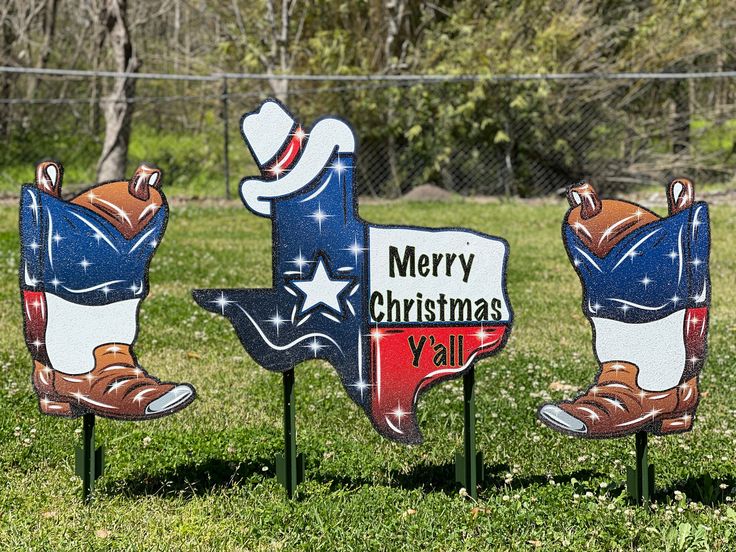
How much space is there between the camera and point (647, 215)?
131 inches

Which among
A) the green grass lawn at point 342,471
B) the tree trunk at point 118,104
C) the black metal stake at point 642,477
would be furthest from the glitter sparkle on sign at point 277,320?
the tree trunk at point 118,104

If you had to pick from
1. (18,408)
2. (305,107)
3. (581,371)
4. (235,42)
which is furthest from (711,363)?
(235,42)

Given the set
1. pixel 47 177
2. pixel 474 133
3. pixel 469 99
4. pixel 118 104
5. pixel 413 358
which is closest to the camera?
pixel 47 177

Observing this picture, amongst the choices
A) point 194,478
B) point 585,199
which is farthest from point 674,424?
point 194,478

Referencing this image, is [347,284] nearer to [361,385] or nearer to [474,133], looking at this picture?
[361,385]

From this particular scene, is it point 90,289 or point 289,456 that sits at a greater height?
point 90,289

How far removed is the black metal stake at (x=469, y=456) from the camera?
340cm

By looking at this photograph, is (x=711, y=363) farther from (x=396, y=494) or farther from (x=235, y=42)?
(x=235, y=42)

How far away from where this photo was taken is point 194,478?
3672 mm

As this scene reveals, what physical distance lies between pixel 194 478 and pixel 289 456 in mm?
497

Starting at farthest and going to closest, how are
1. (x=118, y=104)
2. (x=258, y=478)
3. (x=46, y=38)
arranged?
(x=46, y=38)
(x=118, y=104)
(x=258, y=478)

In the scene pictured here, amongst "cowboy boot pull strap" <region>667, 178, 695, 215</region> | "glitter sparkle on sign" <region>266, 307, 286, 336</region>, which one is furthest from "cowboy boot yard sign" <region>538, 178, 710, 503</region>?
"glitter sparkle on sign" <region>266, 307, 286, 336</region>

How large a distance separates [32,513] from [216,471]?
74cm

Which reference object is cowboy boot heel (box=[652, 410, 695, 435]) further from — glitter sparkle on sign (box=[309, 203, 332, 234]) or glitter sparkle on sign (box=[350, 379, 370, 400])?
glitter sparkle on sign (box=[309, 203, 332, 234])
